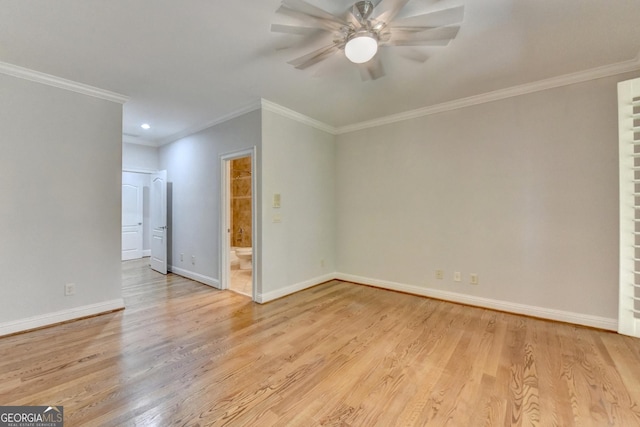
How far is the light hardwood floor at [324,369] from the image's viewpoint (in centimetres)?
162

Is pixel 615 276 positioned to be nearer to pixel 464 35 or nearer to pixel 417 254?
pixel 417 254

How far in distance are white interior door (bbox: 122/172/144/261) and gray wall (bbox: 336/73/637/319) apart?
5.78 metres

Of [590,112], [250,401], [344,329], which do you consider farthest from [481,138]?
[250,401]

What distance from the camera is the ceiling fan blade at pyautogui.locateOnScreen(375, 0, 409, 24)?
1587mm

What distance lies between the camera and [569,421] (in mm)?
1555

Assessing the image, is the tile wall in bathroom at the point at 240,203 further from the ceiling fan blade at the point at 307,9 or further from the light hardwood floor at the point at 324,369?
the ceiling fan blade at the point at 307,9

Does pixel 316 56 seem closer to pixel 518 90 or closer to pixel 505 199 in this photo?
pixel 518 90

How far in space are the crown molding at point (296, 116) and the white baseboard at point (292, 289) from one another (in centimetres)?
246

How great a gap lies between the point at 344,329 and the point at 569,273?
97.8 inches

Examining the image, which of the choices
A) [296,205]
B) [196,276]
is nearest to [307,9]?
[296,205]

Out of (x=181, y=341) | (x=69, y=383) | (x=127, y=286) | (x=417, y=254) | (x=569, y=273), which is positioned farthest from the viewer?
(x=127, y=286)

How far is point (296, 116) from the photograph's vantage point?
3.98 m

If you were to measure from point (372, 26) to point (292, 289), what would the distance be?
329cm

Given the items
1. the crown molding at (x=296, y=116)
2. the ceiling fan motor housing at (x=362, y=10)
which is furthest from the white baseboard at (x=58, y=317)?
the ceiling fan motor housing at (x=362, y=10)
